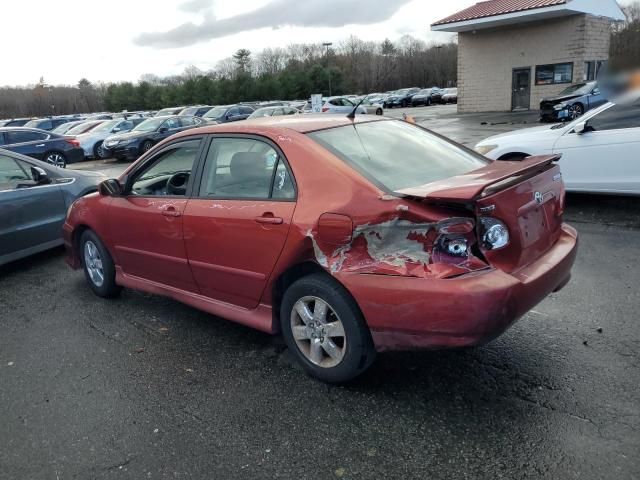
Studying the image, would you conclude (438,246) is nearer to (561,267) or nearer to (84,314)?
(561,267)

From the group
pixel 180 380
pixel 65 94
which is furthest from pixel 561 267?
pixel 65 94

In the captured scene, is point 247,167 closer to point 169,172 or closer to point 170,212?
point 170,212

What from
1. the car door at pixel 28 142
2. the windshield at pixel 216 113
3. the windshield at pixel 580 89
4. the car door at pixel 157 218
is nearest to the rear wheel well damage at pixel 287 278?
the car door at pixel 157 218

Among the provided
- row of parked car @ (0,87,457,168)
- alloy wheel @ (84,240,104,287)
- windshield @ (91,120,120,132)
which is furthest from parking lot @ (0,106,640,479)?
windshield @ (91,120,120,132)

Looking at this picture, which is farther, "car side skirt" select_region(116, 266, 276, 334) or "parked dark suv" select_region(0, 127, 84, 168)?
"parked dark suv" select_region(0, 127, 84, 168)

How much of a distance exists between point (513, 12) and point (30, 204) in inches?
909

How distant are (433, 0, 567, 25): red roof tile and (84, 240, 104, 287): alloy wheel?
75.4 ft

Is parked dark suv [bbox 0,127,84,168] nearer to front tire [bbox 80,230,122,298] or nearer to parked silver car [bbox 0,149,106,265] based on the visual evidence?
parked silver car [bbox 0,149,106,265]

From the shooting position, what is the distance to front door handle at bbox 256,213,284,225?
3.18 metres

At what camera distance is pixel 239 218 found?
3400mm

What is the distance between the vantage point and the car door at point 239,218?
129 inches

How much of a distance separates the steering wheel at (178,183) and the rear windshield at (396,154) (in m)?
1.24

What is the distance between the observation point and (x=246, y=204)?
342 cm

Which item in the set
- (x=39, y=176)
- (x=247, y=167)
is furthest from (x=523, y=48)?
(x=247, y=167)
